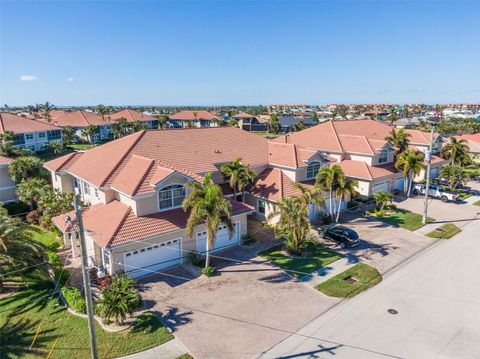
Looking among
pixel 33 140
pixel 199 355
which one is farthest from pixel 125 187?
pixel 33 140

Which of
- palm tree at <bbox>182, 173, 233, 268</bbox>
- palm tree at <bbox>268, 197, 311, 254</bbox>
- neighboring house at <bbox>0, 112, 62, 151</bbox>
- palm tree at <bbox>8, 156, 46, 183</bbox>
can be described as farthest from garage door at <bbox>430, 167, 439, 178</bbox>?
neighboring house at <bbox>0, 112, 62, 151</bbox>

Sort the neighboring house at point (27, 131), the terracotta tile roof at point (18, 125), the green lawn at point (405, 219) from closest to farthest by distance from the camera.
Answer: the green lawn at point (405, 219)
the terracotta tile roof at point (18, 125)
the neighboring house at point (27, 131)

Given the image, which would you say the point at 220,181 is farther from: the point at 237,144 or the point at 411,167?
the point at 411,167

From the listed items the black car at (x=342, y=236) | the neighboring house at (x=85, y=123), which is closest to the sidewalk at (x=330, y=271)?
the black car at (x=342, y=236)

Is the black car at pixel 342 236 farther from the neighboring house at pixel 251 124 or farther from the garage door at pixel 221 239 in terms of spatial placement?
the neighboring house at pixel 251 124

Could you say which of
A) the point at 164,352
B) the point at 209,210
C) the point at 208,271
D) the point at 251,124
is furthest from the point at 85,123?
the point at 164,352

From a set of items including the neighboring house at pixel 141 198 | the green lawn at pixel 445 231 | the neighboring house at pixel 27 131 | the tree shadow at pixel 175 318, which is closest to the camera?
the tree shadow at pixel 175 318

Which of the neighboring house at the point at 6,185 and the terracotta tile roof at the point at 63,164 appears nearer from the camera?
the terracotta tile roof at the point at 63,164
